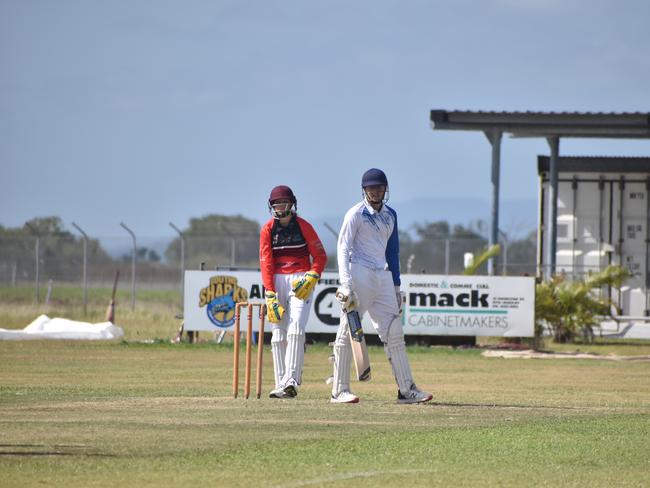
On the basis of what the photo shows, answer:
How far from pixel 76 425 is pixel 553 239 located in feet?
74.3

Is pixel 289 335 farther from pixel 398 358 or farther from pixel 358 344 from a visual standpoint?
pixel 398 358

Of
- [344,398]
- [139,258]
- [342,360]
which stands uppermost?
[139,258]

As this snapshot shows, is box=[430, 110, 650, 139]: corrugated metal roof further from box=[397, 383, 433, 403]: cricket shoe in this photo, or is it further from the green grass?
box=[397, 383, 433, 403]: cricket shoe

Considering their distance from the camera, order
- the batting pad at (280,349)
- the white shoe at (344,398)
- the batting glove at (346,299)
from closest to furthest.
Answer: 1. the batting glove at (346,299)
2. the white shoe at (344,398)
3. the batting pad at (280,349)

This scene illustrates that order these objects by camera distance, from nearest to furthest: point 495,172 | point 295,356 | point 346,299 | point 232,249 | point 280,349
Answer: point 346,299 < point 295,356 < point 280,349 < point 495,172 < point 232,249

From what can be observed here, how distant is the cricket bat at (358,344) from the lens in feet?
47.7

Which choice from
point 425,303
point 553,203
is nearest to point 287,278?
point 425,303

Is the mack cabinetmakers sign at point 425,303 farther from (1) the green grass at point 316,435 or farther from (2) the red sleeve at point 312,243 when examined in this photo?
(2) the red sleeve at point 312,243

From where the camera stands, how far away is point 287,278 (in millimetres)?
15188

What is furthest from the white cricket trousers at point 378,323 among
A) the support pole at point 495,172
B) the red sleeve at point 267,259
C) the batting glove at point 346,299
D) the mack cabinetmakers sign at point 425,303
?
the support pole at point 495,172

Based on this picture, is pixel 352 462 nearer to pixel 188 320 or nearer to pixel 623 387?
pixel 623 387

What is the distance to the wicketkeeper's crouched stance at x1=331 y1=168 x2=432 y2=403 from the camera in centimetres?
1476

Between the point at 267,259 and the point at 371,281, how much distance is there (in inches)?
46.6

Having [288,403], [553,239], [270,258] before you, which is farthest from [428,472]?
[553,239]
